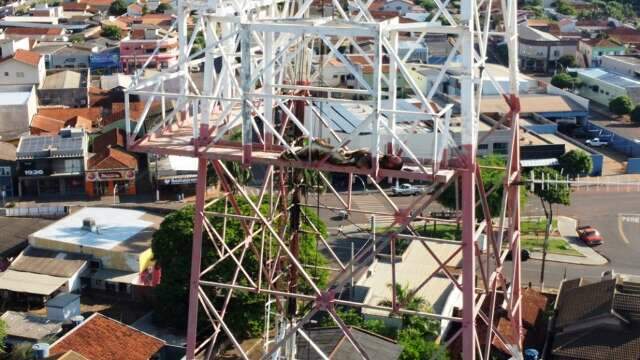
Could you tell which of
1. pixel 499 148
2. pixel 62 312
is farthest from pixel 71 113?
pixel 62 312

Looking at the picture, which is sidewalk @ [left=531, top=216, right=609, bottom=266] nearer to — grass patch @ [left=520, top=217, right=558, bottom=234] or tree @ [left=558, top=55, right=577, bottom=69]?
grass patch @ [left=520, top=217, right=558, bottom=234]

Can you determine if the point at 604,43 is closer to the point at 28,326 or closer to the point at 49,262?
the point at 49,262

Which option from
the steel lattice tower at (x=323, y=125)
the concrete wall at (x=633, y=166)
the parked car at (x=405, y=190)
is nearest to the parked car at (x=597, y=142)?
the concrete wall at (x=633, y=166)

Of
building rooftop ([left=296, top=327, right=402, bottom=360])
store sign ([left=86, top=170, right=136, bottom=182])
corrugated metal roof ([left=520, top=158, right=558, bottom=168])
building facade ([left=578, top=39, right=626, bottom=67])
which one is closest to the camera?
building rooftop ([left=296, top=327, right=402, bottom=360])

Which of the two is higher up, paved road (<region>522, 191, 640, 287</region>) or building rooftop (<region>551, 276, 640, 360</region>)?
building rooftop (<region>551, 276, 640, 360</region>)

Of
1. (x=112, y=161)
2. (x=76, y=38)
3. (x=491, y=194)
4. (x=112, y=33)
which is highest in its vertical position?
(x=112, y=33)

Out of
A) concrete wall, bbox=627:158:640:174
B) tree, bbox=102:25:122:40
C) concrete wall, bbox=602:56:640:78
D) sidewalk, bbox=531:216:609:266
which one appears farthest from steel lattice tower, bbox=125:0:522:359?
tree, bbox=102:25:122:40

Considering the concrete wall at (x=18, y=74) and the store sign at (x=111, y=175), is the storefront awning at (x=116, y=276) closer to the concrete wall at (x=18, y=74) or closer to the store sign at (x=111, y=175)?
the store sign at (x=111, y=175)
